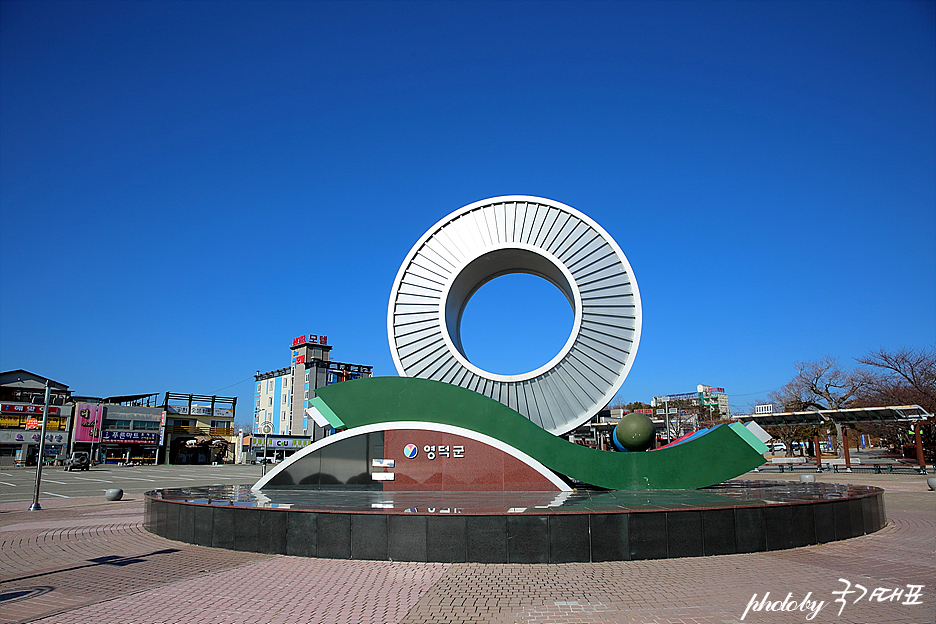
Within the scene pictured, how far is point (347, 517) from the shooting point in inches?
393

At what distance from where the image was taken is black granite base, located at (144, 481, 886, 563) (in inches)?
377

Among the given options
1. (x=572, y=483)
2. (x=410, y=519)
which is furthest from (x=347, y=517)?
(x=572, y=483)

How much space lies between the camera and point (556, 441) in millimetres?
15711

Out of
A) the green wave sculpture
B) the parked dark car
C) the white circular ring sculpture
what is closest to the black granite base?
the green wave sculpture

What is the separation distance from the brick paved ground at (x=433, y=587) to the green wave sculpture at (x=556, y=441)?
4360 mm

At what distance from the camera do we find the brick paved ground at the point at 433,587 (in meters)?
6.78

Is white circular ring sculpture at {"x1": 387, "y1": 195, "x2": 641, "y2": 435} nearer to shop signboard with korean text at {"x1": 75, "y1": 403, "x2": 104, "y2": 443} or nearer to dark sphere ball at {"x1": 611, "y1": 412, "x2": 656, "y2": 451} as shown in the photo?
dark sphere ball at {"x1": 611, "y1": 412, "x2": 656, "y2": 451}

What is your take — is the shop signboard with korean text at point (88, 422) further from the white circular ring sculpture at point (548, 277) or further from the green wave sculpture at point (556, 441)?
the green wave sculpture at point (556, 441)

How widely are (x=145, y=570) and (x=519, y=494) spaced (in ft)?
26.1

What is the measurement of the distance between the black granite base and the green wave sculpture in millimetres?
3891

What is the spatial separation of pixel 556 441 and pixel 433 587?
8.06 m

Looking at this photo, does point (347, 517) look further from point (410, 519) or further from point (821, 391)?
point (821, 391)

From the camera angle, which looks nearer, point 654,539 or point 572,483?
point 654,539

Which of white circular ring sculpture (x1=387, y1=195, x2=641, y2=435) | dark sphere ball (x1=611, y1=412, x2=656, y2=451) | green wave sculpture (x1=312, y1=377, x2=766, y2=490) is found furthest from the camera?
white circular ring sculpture (x1=387, y1=195, x2=641, y2=435)
